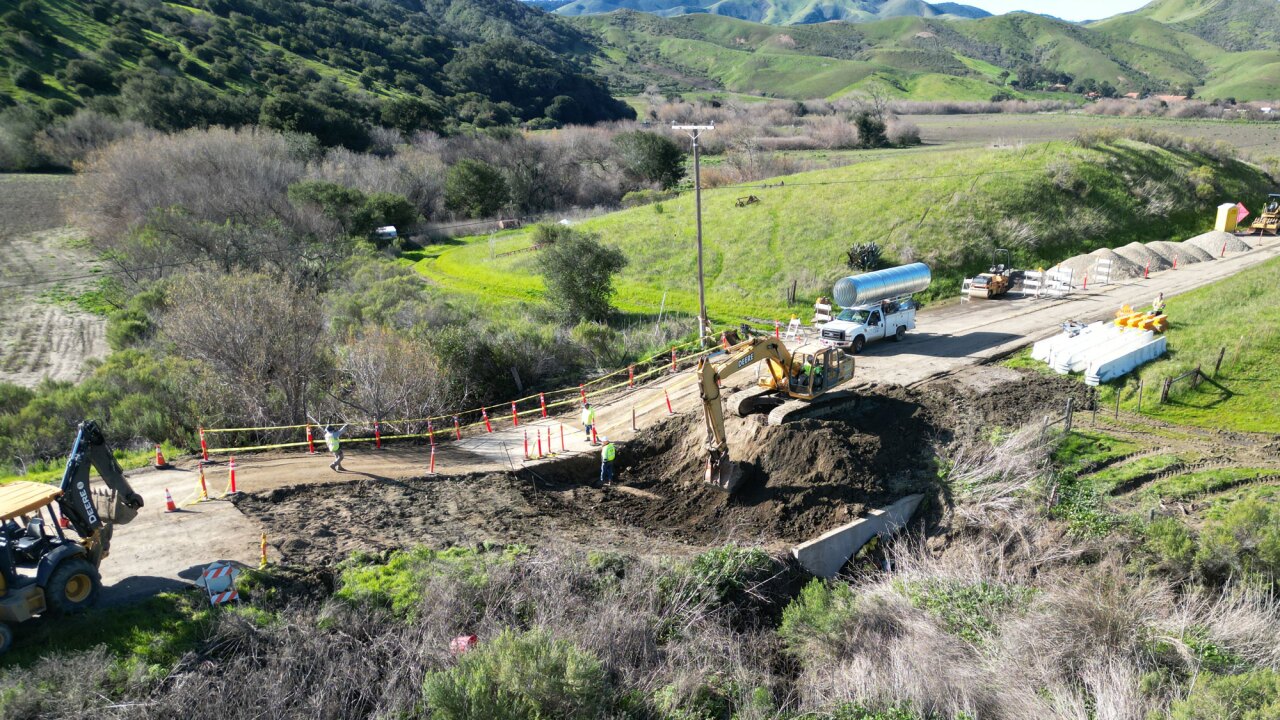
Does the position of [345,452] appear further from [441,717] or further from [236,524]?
[441,717]

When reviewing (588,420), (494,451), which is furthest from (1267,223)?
(494,451)

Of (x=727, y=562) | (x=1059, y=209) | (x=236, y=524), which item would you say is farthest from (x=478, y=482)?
(x=1059, y=209)

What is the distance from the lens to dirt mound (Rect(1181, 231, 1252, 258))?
39750 millimetres

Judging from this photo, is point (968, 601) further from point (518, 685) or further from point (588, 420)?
point (588, 420)

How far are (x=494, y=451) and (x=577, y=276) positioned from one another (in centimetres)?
1420

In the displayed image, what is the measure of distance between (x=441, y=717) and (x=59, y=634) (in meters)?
7.02

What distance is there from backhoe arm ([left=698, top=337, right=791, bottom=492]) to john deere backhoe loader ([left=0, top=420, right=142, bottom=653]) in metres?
12.5

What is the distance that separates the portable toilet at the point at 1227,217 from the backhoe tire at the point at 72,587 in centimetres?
5609

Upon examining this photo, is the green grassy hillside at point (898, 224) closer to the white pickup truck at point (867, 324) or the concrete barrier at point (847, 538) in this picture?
the white pickup truck at point (867, 324)

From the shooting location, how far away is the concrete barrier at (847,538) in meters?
16.7

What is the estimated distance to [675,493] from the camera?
64.3ft

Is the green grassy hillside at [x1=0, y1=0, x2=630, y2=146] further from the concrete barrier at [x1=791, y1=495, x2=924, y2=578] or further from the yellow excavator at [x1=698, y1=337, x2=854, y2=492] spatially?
the concrete barrier at [x1=791, y1=495, x2=924, y2=578]

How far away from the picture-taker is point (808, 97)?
154 meters

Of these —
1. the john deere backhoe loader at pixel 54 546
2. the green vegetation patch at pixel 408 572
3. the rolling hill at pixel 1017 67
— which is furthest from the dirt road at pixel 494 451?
the rolling hill at pixel 1017 67
